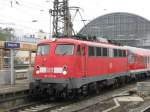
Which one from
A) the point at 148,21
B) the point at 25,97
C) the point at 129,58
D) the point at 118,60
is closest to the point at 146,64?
the point at 129,58

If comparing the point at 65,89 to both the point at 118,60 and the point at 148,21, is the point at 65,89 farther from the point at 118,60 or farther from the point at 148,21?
the point at 148,21

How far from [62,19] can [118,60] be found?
12.0 m

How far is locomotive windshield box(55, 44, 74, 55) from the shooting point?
60.7 ft

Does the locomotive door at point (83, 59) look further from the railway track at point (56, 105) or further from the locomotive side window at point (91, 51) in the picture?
the railway track at point (56, 105)

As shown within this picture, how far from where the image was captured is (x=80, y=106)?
58.6ft

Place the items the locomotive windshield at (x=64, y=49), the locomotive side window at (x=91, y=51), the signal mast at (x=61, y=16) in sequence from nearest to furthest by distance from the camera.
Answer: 1. the locomotive windshield at (x=64, y=49)
2. the locomotive side window at (x=91, y=51)
3. the signal mast at (x=61, y=16)

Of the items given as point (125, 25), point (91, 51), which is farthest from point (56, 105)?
point (125, 25)

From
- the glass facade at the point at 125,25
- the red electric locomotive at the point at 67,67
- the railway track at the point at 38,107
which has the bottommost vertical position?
the railway track at the point at 38,107

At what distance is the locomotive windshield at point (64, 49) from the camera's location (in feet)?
60.7

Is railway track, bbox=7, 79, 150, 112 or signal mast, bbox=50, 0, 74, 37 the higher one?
signal mast, bbox=50, 0, 74, 37

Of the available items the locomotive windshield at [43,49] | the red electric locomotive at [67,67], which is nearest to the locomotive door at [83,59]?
the red electric locomotive at [67,67]

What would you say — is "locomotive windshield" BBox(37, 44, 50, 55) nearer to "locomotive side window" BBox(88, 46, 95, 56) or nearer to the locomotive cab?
the locomotive cab

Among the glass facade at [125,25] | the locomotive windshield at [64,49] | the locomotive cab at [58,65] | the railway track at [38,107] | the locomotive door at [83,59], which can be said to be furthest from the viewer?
the glass facade at [125,25]

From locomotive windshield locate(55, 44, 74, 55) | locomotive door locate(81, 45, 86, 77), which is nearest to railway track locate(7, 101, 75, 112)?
locomotive door locate(81, 45, 86, 77)
